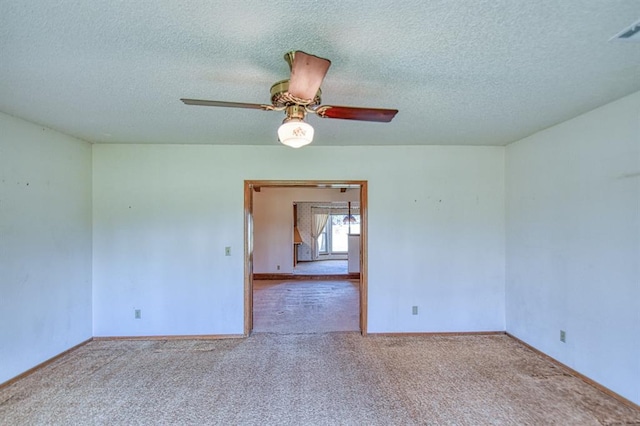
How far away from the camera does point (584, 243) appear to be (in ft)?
9.46

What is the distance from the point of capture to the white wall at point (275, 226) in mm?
8258

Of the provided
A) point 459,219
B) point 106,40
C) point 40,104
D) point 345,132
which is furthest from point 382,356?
point 40,104

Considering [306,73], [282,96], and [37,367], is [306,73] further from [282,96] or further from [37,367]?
[37,367]

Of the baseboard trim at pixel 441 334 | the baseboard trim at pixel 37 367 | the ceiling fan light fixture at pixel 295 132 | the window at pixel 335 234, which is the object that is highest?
the ceiling fan light fixture at pixel 295 132

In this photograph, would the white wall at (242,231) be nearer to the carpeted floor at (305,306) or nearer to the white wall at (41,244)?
the white wall at (41,244)

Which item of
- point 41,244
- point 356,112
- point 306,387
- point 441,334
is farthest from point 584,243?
point 41,244

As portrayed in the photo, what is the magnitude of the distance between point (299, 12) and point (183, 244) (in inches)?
127

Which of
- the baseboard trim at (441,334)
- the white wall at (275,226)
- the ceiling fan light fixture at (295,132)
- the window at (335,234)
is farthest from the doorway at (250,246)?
the window at (335,234)

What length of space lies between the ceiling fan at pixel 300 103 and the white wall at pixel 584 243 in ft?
6.71

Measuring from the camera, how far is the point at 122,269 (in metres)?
3.91

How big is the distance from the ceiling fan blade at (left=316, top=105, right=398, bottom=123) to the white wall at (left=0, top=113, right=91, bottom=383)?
2.88 m

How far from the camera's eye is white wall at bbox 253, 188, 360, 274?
8258mm

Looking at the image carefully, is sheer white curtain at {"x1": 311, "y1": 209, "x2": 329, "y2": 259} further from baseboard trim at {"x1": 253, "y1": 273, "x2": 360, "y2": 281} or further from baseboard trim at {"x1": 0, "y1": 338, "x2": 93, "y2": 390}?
baseboard trim at {"x1": 0, "y1": 338, "x2": 93, "y2": 390}

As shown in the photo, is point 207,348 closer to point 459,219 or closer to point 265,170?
point 265,170
